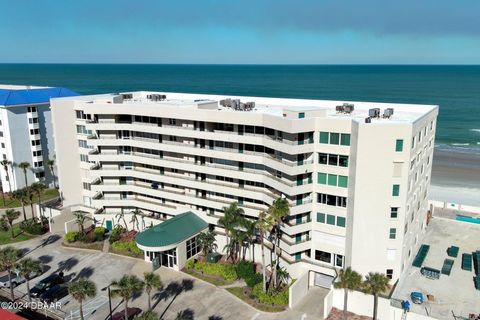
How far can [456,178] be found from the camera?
108 metres

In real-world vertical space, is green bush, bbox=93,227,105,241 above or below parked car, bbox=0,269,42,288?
above

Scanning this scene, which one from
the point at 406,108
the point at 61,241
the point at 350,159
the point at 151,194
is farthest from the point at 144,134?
the point at 406,108

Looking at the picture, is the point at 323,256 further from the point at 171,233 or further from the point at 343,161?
the point at 171,233

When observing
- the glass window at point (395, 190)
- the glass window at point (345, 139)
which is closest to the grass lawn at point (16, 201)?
the glass window at point (345, 139)

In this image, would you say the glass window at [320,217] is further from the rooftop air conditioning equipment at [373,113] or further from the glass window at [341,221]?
the rooftop air conditioning equipment at [373,113]

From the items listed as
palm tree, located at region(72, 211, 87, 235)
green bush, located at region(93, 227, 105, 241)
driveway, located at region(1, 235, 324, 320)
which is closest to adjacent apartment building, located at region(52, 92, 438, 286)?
green bush, located at region(93, 227, 105, 241)

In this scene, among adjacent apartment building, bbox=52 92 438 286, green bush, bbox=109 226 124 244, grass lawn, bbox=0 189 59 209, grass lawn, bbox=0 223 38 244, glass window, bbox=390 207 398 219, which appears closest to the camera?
glass window, bbox=390 207 398 219

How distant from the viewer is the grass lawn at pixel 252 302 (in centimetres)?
4625

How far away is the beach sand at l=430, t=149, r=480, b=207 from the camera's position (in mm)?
93250

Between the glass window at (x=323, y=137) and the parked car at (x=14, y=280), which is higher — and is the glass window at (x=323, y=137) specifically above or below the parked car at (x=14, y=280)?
above

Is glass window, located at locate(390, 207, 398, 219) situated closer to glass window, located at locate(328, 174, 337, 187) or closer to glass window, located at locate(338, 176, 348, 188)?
glass window, located at locate(338, 176, 348, 188)

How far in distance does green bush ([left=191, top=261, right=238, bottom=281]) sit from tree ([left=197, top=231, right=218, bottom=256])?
2.70m

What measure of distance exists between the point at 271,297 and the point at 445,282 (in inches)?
826

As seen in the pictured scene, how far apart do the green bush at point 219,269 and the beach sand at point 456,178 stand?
192ft
